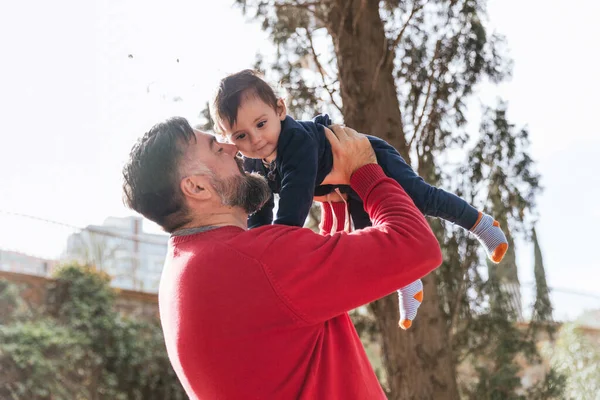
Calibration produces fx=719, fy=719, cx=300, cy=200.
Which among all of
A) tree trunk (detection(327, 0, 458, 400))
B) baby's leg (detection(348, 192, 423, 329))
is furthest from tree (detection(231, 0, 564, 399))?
baby's leg (detection(348, 192, 423, 329))

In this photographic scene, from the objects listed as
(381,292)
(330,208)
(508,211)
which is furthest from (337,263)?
(508,211)

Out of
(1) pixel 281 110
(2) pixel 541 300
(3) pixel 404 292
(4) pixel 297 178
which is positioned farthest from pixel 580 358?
(4) pixel 297 178

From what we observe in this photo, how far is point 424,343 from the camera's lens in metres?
4.17

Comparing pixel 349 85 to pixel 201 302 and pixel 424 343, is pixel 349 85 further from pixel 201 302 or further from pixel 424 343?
pixel 201 302

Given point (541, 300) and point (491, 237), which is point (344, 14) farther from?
point (491, 237)

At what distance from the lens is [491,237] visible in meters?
1.81

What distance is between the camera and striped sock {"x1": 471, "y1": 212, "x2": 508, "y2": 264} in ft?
5.88

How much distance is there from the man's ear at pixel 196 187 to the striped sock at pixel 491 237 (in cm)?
75

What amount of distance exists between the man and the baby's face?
39 centimetres

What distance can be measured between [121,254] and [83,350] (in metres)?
1.23

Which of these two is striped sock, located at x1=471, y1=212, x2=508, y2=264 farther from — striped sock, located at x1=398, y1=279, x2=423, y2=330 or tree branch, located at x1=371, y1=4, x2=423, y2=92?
tree branch, located at x1=371, y1=4, x2=423, y2=92

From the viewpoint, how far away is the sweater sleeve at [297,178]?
1607mm

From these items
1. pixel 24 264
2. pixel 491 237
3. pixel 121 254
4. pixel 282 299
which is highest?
pixel 121 254

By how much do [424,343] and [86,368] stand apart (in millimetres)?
3687
